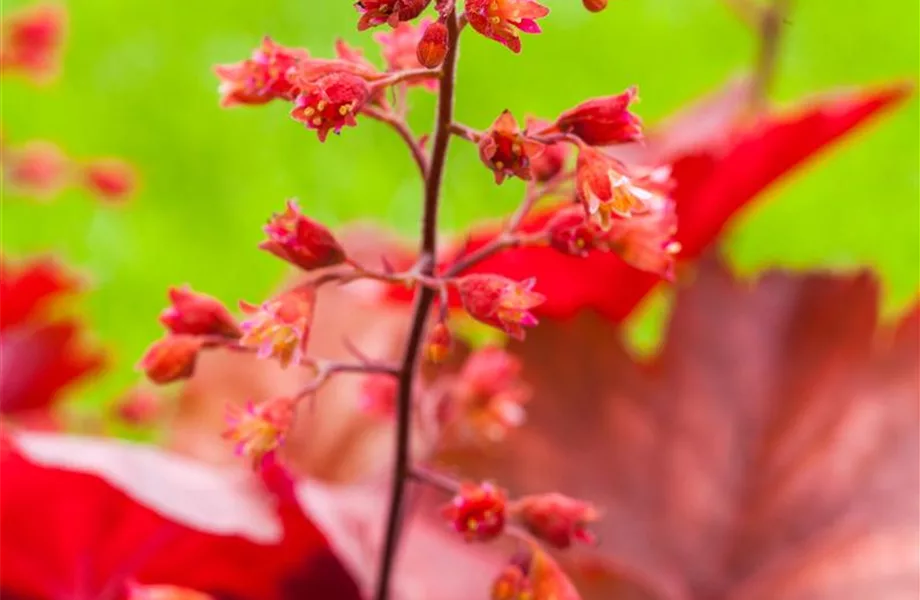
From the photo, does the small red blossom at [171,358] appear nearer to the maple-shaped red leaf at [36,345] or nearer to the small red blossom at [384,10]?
the small red blossom at [384,10]

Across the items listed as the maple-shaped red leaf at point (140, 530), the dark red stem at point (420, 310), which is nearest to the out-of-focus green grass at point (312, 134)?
the maple-shaped red leaf at point (140, 530)

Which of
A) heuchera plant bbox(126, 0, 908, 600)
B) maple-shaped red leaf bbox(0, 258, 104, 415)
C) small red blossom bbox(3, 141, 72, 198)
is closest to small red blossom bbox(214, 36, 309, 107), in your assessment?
heuchera plant bbox(126, 0, 908, 600)

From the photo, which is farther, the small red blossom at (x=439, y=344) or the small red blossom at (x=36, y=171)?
the small red blossom at (x=36, y=171)

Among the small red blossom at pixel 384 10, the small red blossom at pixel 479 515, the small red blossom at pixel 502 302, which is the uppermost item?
the small red blossom at pixel 384 10

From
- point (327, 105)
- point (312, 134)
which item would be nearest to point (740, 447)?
point (327, 105)

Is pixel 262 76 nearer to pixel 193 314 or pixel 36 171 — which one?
pixel 193 314

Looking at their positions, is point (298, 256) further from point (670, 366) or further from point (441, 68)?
point (670, 366)

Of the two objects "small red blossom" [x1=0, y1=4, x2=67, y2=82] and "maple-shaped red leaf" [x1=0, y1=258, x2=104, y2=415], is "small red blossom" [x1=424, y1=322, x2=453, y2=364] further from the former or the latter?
"small red blossom" [x1=0, y1=4, x2=67, y2=82]
